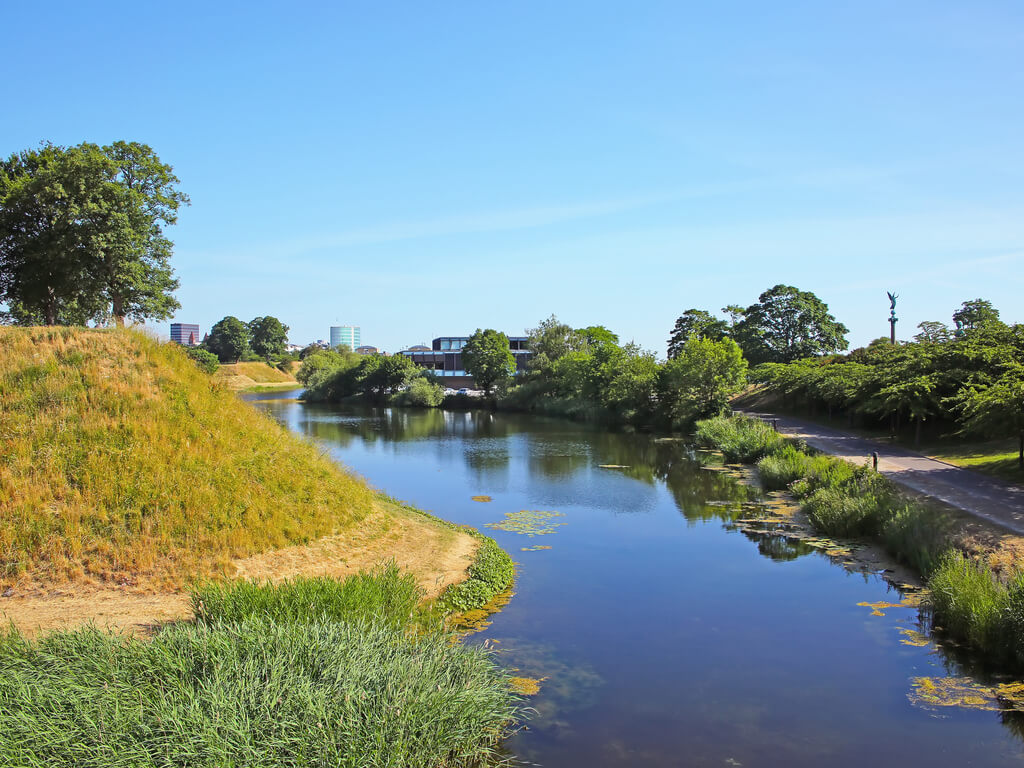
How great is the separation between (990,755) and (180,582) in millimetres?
13692

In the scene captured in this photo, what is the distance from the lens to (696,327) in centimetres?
8350

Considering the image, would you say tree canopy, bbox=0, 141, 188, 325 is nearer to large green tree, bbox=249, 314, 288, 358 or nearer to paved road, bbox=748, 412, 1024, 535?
paved road, bbox=748, 412, 1024, 535

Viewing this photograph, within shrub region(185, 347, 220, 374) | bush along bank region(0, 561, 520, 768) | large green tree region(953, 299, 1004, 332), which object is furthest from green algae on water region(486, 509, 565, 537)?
large green tree region(953, 299, 1004, 332)

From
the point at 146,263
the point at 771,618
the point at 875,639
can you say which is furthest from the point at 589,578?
the point at 146,263

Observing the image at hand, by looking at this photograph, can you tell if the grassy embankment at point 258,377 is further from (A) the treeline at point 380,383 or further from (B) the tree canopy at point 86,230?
(B) the tree canopy at point 86,230

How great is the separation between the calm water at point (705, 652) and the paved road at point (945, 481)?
365cm

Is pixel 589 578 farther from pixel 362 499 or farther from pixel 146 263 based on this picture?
pixel 146 263

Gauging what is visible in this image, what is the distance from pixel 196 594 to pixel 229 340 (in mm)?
145220

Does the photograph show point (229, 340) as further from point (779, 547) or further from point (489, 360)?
point (779, 547)

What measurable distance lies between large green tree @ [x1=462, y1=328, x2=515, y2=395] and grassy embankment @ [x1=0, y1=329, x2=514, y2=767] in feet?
215

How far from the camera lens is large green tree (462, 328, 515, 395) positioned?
8775 cm

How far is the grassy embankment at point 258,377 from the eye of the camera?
4754 inches

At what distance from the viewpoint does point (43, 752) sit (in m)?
6.44

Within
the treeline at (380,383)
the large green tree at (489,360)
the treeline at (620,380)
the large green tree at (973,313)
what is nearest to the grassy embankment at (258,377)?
the treeline at (380,383)
